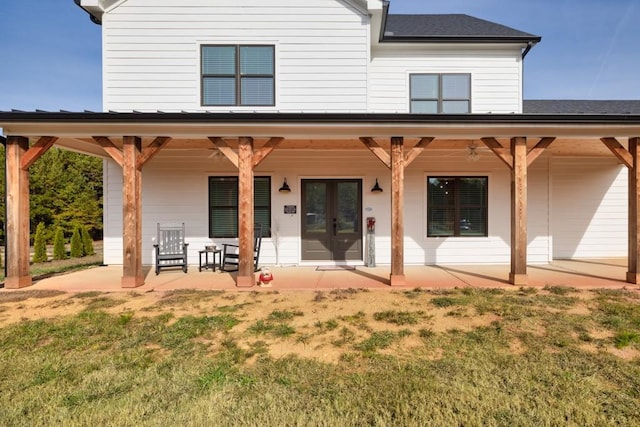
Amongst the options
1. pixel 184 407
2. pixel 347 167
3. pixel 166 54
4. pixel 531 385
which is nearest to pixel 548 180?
pixel 347 167

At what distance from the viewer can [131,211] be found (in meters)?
5.82

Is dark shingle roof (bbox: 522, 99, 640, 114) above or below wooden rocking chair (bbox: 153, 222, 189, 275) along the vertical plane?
above

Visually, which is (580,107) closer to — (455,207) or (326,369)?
(455,207)

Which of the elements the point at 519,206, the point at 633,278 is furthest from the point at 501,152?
the point at 633,278

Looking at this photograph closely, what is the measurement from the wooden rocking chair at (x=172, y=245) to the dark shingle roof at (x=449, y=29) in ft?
24.0

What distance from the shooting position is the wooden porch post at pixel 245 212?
596cm

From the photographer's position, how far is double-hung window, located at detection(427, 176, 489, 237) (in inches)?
331

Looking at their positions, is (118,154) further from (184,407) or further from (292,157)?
(184,407)

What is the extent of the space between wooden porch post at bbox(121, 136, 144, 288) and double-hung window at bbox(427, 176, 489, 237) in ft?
21.6

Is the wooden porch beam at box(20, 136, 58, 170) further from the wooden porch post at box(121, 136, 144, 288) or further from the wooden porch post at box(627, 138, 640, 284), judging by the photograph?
the wooden porch post at box(627, 138, 640, 284)

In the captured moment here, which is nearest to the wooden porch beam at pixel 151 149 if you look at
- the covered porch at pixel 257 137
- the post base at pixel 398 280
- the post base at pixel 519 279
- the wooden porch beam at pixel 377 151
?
the covered porch at pixel 257 137

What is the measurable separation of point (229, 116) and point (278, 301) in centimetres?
324

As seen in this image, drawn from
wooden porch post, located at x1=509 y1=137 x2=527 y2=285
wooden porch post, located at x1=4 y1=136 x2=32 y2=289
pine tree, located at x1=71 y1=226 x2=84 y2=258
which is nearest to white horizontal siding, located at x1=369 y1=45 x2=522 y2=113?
wooden porch post, located at x1=509 y1=137 x2=527 y2=285

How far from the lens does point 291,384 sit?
2797 millimetres
